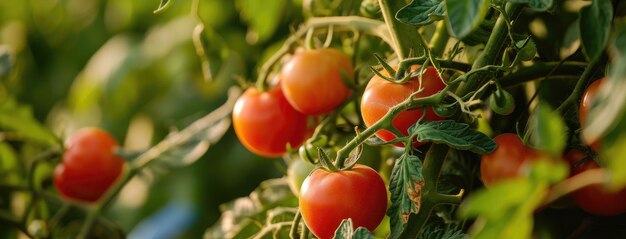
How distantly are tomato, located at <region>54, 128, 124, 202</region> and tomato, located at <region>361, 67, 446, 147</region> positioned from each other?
2.37 feet

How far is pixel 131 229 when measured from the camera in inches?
76.1

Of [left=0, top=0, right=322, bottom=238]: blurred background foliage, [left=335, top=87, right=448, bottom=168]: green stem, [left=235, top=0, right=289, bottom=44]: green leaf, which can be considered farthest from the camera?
[left=0, top=0, right=322, bottom=238]: blurred background foliage

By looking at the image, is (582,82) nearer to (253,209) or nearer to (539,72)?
(539,72)

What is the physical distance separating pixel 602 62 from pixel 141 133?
1.55 meters

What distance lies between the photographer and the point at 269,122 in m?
0.94

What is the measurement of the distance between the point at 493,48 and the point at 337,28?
29 cm

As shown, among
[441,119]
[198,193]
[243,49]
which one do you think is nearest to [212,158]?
[198,193]

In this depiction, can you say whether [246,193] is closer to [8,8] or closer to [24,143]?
[24,143]

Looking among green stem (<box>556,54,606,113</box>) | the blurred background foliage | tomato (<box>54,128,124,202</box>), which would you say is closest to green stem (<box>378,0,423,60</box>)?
green stem (<box>556,54,606,113</box>)

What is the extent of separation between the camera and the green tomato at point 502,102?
2.27ft

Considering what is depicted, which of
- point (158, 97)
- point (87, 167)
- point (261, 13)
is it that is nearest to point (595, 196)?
point (261, 13)

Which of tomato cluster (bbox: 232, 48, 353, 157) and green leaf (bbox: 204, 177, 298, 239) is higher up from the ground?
tomato cluster (bbox: 232, 48, 353, 157)

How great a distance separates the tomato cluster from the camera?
878mm

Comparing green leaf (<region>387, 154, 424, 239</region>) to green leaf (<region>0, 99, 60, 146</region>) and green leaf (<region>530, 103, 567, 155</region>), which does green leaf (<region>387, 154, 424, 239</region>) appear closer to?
green leaf (<region>530, 103, 567, 155</region>)
